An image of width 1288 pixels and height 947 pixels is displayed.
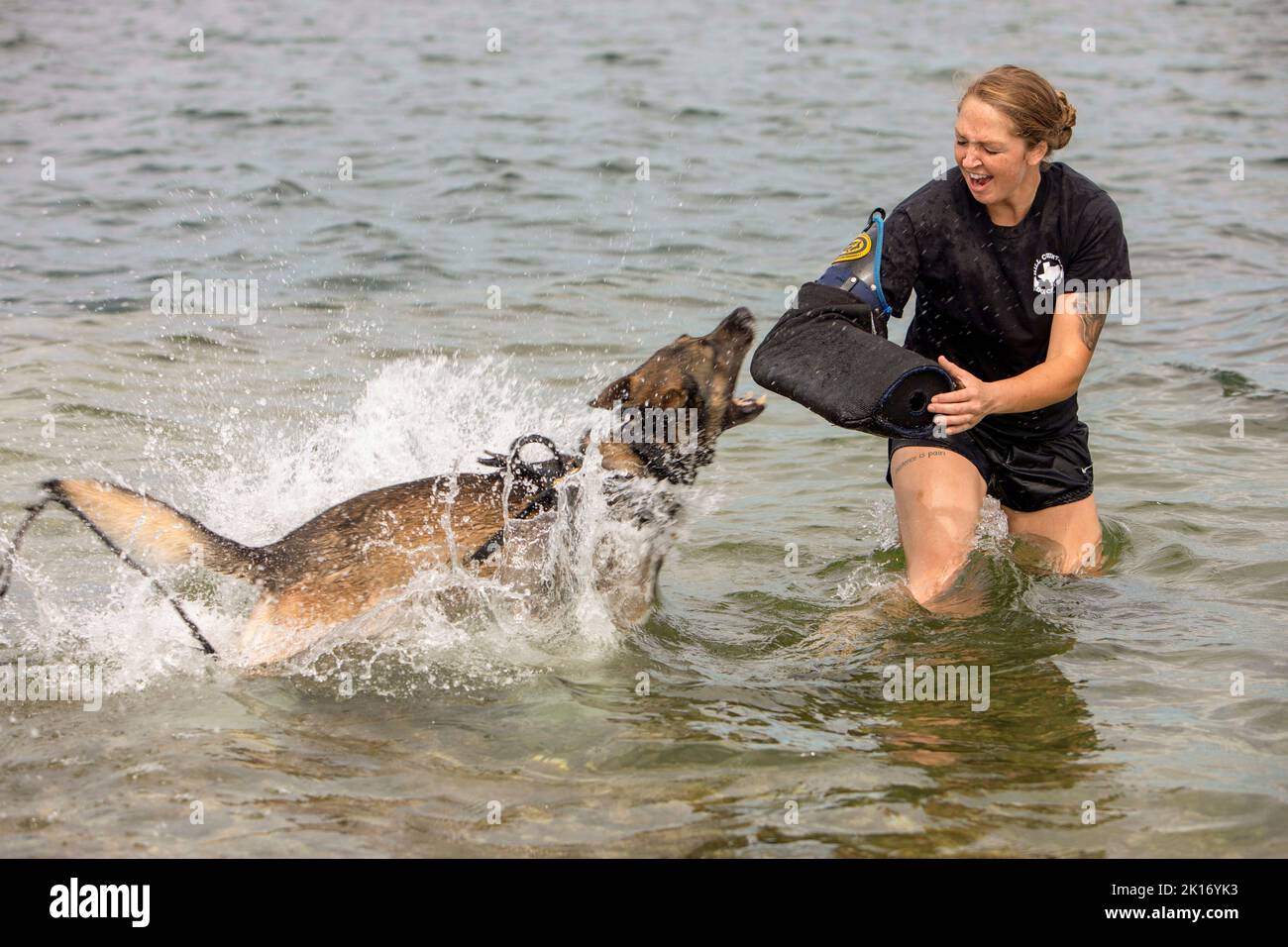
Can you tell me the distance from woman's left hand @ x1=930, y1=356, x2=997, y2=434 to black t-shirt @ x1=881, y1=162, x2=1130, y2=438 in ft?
2.18

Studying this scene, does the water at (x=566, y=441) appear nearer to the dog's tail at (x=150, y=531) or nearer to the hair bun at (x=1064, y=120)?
the dog's tail at (x=150, y=531)

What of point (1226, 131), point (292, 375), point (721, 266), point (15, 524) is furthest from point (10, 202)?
point (1226, 131)

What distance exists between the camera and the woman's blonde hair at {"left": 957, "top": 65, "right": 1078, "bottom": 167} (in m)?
5.45

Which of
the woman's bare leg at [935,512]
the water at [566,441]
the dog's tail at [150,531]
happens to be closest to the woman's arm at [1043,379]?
the woman's bare leg at [935,512]

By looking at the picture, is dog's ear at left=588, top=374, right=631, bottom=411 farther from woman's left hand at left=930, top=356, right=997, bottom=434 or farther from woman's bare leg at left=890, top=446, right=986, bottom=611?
woman's left hand at left=930, top=356, right=997, bottom=434

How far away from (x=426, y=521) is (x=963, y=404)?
2.26 metres

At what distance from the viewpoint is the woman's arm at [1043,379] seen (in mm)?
5281

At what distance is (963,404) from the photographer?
17.3 feet

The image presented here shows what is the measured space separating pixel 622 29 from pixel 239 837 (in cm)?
2318

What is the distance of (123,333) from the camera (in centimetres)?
1104

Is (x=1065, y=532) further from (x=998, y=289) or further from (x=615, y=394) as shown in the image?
(x=615, y=394)
